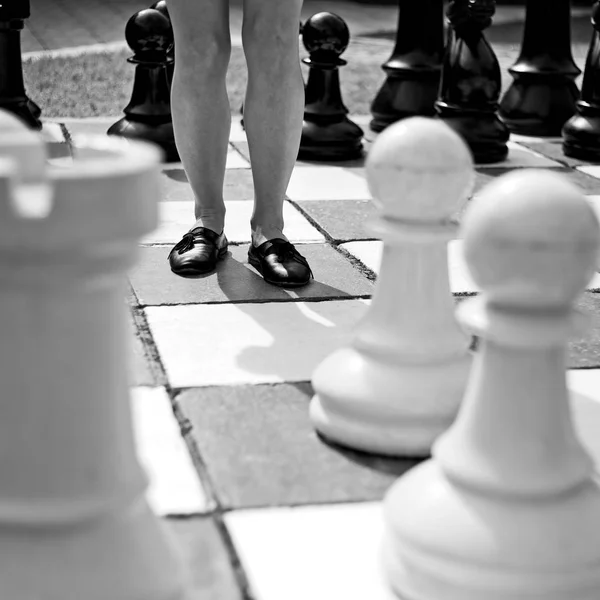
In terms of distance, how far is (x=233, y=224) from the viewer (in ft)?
9.98

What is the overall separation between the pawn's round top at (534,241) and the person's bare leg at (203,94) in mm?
1412

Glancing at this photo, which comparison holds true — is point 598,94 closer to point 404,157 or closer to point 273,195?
point 273,195

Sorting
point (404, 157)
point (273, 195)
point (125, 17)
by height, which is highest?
point (404, 157)

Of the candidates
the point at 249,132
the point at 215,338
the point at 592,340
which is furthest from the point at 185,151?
the point at 592,340

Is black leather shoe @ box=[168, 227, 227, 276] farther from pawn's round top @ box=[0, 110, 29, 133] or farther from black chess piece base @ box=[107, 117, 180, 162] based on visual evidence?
pawn's round top @ box=[0, 110, 29, 133]

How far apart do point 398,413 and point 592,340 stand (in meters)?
0.76

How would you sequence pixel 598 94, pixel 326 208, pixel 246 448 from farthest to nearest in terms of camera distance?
1. pixel 598 94
2. pixel 326 208
3. pixel 246 448

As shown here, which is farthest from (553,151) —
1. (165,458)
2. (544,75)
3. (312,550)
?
(312,550)

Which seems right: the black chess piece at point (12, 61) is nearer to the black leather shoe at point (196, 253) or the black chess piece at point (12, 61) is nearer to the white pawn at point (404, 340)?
the black leather shoe at point (196, 253)

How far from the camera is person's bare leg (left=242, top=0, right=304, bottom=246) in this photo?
2379 millimetres

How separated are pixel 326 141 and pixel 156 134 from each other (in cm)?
62

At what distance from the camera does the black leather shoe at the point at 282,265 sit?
8.14 feet

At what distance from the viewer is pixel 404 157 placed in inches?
59.7

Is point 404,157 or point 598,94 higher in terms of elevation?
point 404,157
